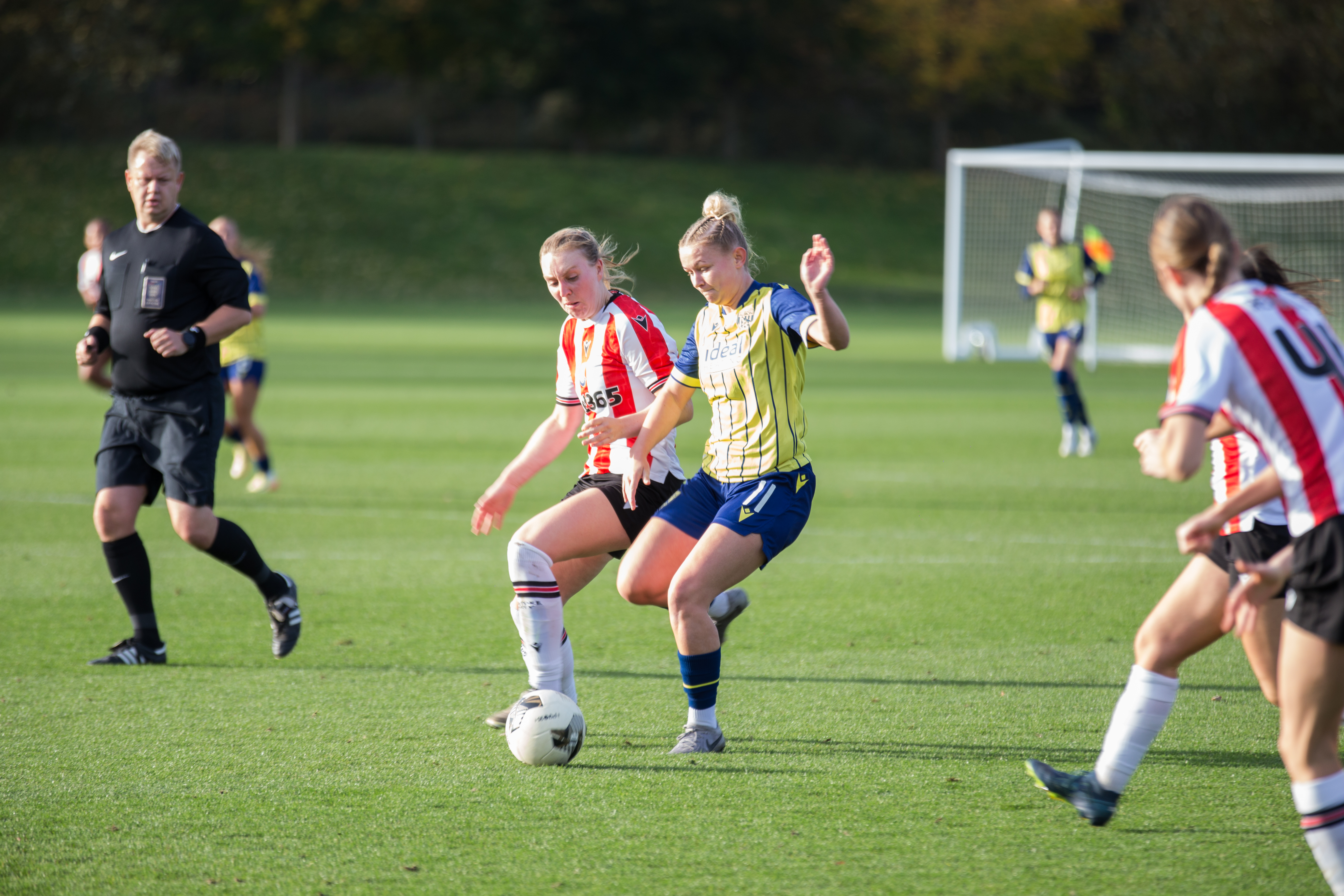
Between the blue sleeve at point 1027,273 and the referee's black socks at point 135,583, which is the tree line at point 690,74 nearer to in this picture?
the blue sleeve at point 1027,273

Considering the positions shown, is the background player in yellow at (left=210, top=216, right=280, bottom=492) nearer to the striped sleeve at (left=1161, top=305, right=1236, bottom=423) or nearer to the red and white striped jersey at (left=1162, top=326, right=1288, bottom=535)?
the red and white striped jersey at (left=1162, top=326, right=1288, bottom=535)

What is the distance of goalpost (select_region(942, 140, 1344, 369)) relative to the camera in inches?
898

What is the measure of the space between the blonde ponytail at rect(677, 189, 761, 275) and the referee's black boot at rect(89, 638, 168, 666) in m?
3.08

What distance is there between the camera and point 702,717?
4.83 metres

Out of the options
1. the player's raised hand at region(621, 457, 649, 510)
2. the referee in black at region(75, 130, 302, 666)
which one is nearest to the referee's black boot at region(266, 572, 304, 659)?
the referee in black at region(75, 130, 302, 666)

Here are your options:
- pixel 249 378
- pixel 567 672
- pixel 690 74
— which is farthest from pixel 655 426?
pixel 690 74

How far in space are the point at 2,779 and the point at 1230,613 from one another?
3.84 metres

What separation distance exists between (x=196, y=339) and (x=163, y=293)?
30cm

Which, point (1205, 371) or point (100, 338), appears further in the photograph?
point (100, 338)

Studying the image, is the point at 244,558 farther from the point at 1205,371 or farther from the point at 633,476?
the point at 1205,371

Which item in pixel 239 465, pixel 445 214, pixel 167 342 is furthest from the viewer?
pixel 445 214

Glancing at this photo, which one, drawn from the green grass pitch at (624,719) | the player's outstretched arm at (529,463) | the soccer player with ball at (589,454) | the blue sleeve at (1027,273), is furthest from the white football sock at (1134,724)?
the blue sleeve at (1027,273)

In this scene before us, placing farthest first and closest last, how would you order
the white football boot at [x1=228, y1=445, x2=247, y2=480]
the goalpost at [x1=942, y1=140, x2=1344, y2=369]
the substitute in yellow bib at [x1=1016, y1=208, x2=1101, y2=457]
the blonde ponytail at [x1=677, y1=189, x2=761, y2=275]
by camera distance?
the goalpost at [x1=942, y1=140, x2=1344, y2=369] → the substitute in yellow bib at [x1=1016, y1=208, x2=1101, y2=457] → the white football boot at [x1=228, y1=445, x2=247, y2=480] → the blonde ponytail at [x1=677, y1=189, x2=761, y2=275]

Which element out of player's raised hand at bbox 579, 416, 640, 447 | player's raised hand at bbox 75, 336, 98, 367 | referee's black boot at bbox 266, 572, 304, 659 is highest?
player's raised hand at bbox 75, 336, 98, 367
